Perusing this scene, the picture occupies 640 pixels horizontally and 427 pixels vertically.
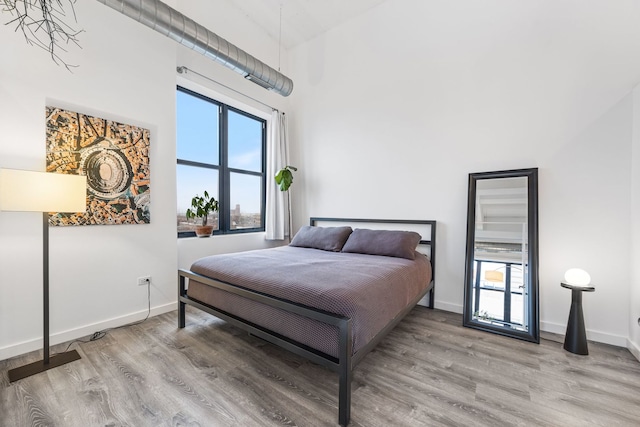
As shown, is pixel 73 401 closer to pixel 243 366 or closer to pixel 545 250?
pixel 243 366

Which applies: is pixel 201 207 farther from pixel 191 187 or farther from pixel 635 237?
pixel 635 237

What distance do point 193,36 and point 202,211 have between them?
74.9 inches

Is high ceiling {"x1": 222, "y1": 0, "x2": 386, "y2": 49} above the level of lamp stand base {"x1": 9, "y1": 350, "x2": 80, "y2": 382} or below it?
above

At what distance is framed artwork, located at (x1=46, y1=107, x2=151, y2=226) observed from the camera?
2213mm

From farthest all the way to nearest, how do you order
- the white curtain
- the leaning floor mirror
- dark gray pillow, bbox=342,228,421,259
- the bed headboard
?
1. the white curtain
2. the bed headboard
3. dark gray pillow, bbox=342,228,421,259
4. the leaning floor mirror

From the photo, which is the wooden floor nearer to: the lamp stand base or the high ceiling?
the lamp stand base

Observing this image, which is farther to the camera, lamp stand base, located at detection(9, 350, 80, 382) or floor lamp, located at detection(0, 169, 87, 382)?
lamp stand base, located at detection(9, 350, 80, 382)

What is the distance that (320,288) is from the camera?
171 centimetres

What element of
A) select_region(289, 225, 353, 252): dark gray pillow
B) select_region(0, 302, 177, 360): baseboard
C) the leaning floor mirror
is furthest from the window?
the leaning floor mirror

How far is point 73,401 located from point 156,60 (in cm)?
303

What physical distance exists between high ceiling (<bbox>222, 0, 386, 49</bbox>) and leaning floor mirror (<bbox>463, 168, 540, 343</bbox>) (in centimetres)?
281

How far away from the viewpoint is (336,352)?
1531 mm

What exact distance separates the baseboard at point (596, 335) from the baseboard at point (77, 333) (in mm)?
3875

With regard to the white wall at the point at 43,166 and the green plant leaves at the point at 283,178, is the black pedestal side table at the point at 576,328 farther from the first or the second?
the white wall at the point at 43,166
